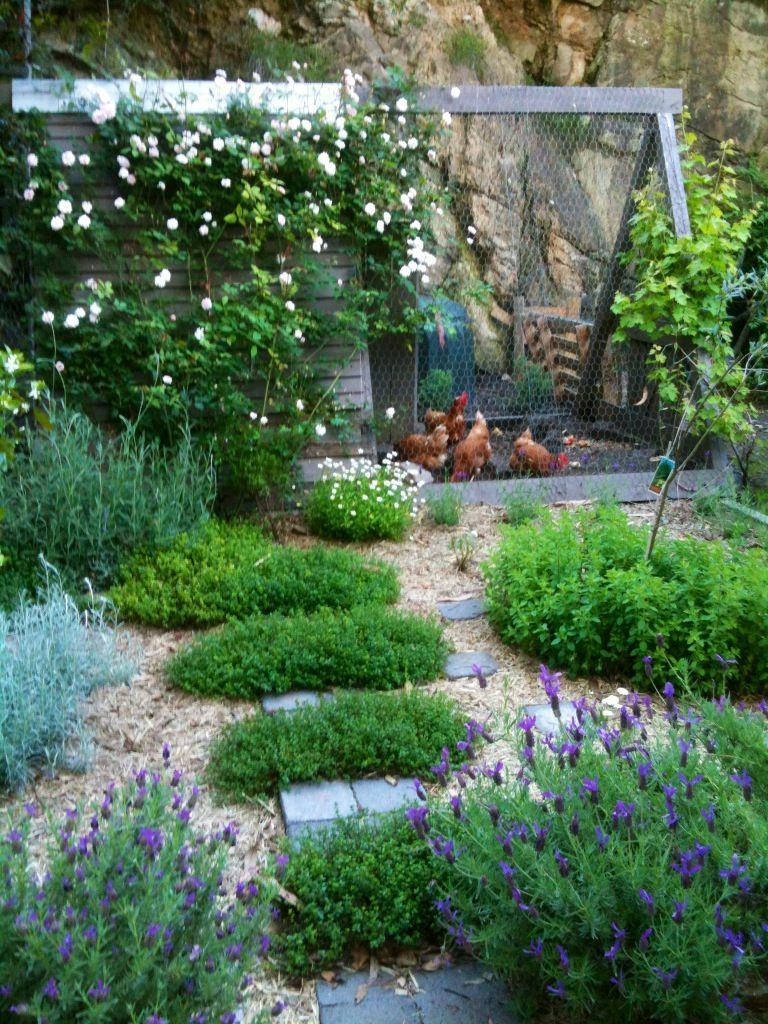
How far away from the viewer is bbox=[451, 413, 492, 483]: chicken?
646 centimetres

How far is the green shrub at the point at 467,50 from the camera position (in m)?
9.90

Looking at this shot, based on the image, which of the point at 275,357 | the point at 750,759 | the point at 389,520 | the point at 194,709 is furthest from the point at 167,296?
the point at 750,759

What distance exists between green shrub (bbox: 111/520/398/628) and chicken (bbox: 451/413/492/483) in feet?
5.54

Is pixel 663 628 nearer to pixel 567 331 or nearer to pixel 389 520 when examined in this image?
pixel 389 520

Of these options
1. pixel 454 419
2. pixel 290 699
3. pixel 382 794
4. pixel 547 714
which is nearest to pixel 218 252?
pixel 454 419

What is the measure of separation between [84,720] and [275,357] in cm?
275

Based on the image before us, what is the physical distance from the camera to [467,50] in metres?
9.93

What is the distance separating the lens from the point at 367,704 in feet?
11.4

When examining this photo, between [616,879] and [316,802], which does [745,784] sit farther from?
[316,802]

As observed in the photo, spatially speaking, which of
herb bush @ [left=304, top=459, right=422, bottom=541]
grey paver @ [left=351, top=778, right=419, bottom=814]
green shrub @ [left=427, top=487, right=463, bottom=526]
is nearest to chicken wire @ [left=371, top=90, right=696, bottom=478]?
green shrub @ [left=427, top=487, right=463, bottom=526]

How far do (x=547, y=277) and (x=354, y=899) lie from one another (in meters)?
6.16

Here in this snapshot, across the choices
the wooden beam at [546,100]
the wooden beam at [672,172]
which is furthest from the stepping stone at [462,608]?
the wooden beam at [672,172]

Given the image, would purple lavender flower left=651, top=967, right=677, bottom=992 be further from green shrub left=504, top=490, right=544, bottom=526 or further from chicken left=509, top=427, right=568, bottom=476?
chicken left=509, top=427, right=568, bottom=476

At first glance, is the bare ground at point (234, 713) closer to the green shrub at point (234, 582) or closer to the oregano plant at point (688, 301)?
the green shrub at point (234, 582)
